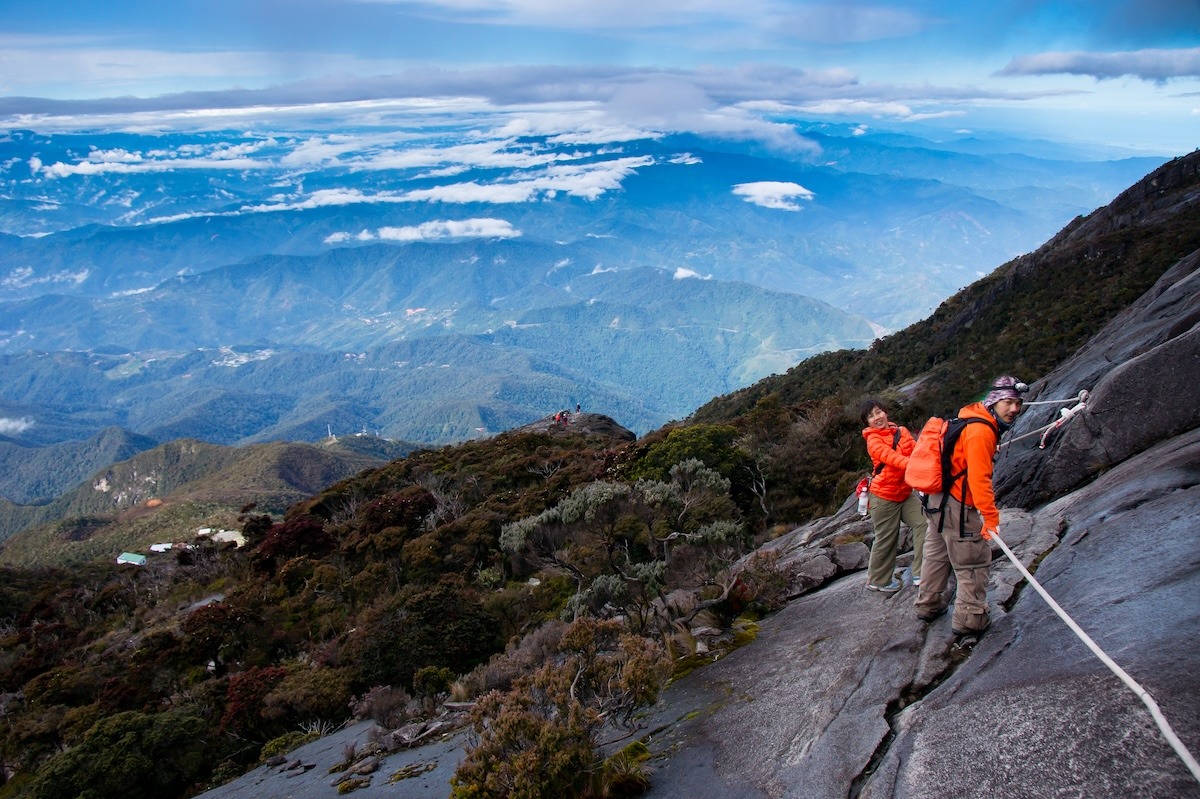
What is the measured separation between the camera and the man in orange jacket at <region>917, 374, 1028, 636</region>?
6.42m

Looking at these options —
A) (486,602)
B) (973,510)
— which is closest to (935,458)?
(973,510)

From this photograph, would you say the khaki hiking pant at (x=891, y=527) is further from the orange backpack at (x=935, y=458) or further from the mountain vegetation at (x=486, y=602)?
the mountain vegetation at (x=486, y=602)

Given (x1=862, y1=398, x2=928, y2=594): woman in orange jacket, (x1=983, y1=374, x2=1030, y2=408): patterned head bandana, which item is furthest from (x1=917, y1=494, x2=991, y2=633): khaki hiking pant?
(x1=862, y1=398, x2=928, y2=594): woman in orange jacket

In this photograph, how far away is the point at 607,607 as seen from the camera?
12758 millimetres

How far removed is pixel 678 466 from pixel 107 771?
15.8 meters

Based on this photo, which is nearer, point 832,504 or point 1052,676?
point 1052,676

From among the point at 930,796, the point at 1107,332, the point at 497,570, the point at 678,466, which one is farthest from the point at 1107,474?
the point at 497,570

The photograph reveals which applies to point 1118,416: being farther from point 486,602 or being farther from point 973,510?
point 486,602

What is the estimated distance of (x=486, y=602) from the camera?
19328 millimetres

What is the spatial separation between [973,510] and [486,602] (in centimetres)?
1482

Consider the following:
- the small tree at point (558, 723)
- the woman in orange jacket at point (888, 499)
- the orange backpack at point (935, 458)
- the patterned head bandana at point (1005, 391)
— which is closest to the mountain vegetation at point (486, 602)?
the small tree at point (558, 723)

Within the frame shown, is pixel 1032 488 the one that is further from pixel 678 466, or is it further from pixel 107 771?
pixel 107 771

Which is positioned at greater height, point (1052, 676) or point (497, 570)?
point (1052, 676)

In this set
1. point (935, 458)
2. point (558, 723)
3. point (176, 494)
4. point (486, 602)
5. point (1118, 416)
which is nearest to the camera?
point (558, 723)
